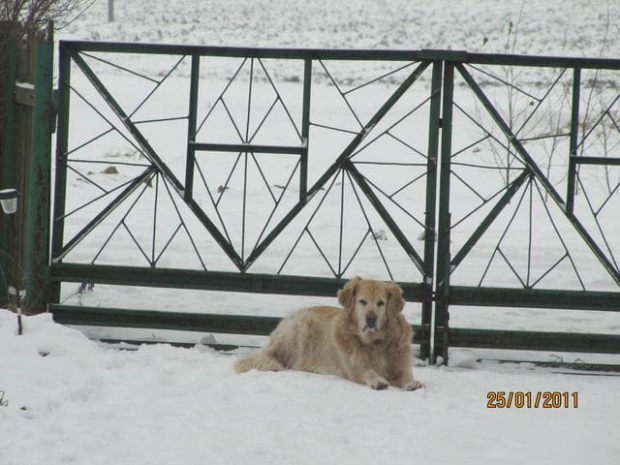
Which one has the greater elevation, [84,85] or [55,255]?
[84,85]

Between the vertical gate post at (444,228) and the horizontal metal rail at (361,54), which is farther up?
the horizontal metal rail at (361,54)

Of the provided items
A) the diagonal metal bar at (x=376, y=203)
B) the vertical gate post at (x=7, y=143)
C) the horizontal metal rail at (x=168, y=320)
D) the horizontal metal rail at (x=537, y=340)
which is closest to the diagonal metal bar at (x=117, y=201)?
the horizontal metal rail at (x=168, y=320)

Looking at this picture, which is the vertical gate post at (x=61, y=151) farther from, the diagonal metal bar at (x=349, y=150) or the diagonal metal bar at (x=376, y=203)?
the diagonal metal bar at (x=376, y=203)

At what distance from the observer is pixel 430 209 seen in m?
7.54

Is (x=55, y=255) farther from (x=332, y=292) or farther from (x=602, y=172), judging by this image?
(x=602, y=172)

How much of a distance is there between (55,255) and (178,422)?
3135mm

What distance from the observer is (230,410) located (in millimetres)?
5559

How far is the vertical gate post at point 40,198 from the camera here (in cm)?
760

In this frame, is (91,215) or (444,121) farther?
(91,215)

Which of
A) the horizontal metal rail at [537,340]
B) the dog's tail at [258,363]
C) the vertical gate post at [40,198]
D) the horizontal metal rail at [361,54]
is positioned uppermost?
the horizontal metal rail at [361,54]

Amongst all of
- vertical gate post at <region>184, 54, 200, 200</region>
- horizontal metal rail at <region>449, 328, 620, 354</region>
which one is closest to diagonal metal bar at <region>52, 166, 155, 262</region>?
vertical gate post at <region>184, 54, 200, 200</region>

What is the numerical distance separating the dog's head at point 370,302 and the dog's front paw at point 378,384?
39 cm

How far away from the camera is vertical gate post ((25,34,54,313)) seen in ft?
24.9

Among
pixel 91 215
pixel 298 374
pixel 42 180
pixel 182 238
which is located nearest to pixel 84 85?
pixel 91 215
